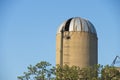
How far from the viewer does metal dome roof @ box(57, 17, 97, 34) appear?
85.3m

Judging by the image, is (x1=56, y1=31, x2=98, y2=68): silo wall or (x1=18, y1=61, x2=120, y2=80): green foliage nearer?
(x1=18, y1=61, x2=120, y2=80): green foliage

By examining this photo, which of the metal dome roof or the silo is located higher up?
the metal dome roof

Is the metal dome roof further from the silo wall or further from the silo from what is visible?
the silo wall

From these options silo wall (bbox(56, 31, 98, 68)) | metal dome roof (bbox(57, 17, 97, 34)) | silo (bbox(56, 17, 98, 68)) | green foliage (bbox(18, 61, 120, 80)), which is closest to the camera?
green foliage (bbox(18, 61, 120, 80))

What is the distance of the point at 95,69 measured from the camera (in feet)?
200

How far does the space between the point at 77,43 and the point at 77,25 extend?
494cm

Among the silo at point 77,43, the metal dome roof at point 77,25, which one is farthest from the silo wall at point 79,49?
the metal dome roof at point 77,25

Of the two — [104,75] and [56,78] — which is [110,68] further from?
[56,78]

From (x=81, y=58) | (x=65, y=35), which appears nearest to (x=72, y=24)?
(x=65, y=35)

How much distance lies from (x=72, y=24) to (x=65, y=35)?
10.4 feet

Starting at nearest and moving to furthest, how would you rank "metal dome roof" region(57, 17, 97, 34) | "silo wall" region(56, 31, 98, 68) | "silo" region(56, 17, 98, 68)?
1. "silo wall" region(56, 31, 98, 68)
2. "silo" region(56, 17, 98, 68)
3. "metal dome roof" region(57, 17, 97, 34)

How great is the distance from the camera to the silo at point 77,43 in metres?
81.9

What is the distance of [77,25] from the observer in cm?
8575

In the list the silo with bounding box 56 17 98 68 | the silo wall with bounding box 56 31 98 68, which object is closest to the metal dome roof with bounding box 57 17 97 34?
the silo with bounding box 56 17 98 68
